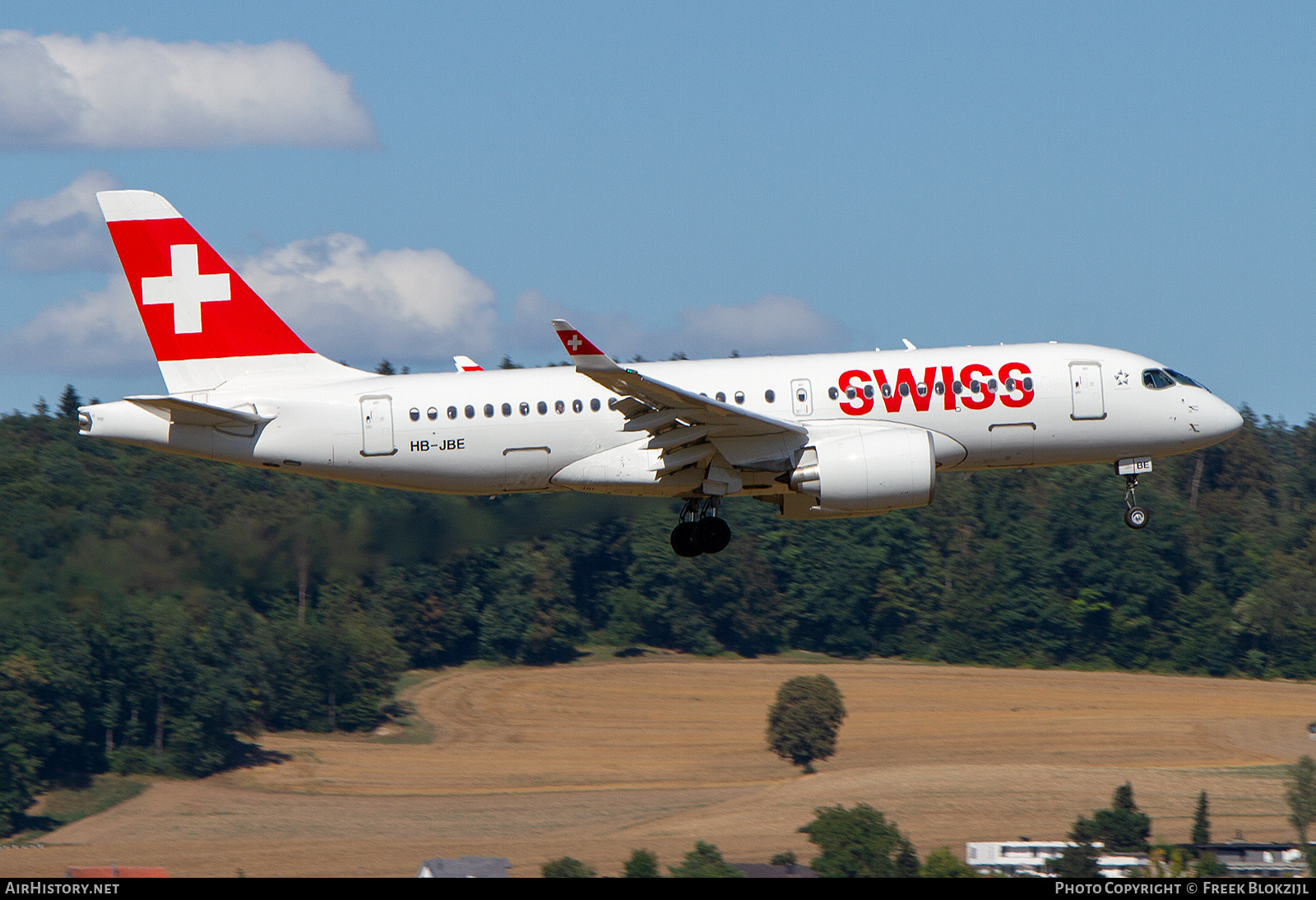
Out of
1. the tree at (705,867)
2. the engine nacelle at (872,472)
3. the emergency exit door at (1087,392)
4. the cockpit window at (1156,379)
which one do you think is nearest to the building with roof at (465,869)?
the tree at (705,867)

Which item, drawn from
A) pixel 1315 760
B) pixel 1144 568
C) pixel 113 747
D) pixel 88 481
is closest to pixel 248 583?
pixel 88 481

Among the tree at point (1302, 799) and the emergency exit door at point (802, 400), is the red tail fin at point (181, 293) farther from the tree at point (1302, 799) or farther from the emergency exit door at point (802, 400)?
the tree at point (1302, 799)

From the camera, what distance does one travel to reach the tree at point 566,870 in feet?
186

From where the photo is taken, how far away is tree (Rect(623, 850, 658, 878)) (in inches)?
2314

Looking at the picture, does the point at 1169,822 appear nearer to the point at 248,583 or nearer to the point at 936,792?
the point at 936,792

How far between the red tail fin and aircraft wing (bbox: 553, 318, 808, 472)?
27.2 ft

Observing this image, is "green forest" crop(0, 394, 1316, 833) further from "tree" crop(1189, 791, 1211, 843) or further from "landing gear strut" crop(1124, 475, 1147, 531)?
"tree" crop(1189, 791, 1211, 843)

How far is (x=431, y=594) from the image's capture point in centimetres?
8825

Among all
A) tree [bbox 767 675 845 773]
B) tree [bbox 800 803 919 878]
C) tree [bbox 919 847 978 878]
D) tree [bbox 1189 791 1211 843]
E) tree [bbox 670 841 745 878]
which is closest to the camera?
tree [bbox 670 841 745 878]

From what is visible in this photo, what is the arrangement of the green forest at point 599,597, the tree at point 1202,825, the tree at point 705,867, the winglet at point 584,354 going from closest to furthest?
the winglet at point 584,354, the green forest at point 599,597, the tree at point 705,867, the tree at point 1202,825

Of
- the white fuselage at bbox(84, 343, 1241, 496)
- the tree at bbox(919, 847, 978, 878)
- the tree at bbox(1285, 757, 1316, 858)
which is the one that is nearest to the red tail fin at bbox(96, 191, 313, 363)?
the white fuselage at bbox(84, 343, 1241, 496)

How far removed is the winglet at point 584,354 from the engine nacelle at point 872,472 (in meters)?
5.37

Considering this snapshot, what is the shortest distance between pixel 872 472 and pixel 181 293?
16.0m

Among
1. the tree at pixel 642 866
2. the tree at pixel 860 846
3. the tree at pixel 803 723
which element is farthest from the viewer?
the tree at pixel 803 723
